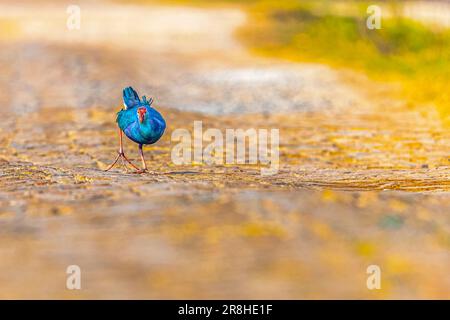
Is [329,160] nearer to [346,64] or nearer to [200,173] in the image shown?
[200,173]

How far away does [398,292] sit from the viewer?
448 cm

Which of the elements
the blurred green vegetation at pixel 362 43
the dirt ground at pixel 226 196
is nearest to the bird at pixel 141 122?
the dirt ground at pixel 226 196

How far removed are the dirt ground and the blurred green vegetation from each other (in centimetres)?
73

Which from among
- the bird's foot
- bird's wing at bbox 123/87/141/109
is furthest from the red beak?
the bird's foot

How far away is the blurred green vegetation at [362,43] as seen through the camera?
1484 cm

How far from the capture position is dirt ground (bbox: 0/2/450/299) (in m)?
4.59

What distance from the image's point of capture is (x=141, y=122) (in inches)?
286

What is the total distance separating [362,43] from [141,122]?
43.7 feet

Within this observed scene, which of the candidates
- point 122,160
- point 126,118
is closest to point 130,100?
point 126,118

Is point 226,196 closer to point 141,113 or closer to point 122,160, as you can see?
point 141,113

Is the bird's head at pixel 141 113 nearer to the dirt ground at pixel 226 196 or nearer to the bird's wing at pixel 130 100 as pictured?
the bird's wing at pixel 130 100

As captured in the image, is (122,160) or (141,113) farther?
(122,160)

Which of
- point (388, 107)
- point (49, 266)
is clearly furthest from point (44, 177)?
Result: point (388, 107)

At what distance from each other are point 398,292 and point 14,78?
12097 millimetres
